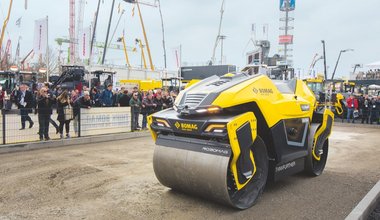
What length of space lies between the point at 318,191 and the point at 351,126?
12951mm

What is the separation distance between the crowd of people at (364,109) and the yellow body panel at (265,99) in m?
14.1

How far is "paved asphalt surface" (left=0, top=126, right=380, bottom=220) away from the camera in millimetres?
4730

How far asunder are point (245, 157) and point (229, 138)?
64cm

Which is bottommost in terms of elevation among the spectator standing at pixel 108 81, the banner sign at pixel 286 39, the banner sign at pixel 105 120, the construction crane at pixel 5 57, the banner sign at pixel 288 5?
the banner sign at pixel 105 120

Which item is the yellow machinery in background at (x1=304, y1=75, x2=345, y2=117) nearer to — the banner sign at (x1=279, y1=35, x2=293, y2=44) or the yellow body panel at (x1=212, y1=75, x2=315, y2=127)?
the yellow body panel at (x1=212, y1=75, x2=315, y2=127)

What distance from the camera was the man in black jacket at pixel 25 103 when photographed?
31.8ft

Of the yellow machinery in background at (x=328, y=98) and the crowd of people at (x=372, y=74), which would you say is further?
the crowd of people at (x=372, y=74)

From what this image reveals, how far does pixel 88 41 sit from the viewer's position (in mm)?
31438

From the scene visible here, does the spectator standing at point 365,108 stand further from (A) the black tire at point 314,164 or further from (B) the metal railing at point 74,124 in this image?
(A) the black tire at point 314,164

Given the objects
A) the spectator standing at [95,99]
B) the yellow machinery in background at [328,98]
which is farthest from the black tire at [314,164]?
the spectator standing at [95,99]

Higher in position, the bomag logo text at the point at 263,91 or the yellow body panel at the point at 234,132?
the bomag logo text at the point at 263,91

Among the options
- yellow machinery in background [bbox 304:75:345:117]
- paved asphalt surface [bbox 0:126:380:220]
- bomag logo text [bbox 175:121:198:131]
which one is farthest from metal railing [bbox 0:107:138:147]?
yellow machinery in background [bbox 304:75:345:117]

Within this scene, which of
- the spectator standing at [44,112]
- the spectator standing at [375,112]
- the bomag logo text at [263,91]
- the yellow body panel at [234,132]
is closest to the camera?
the yellow body panel at [234,132]

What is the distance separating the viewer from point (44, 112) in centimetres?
1004
